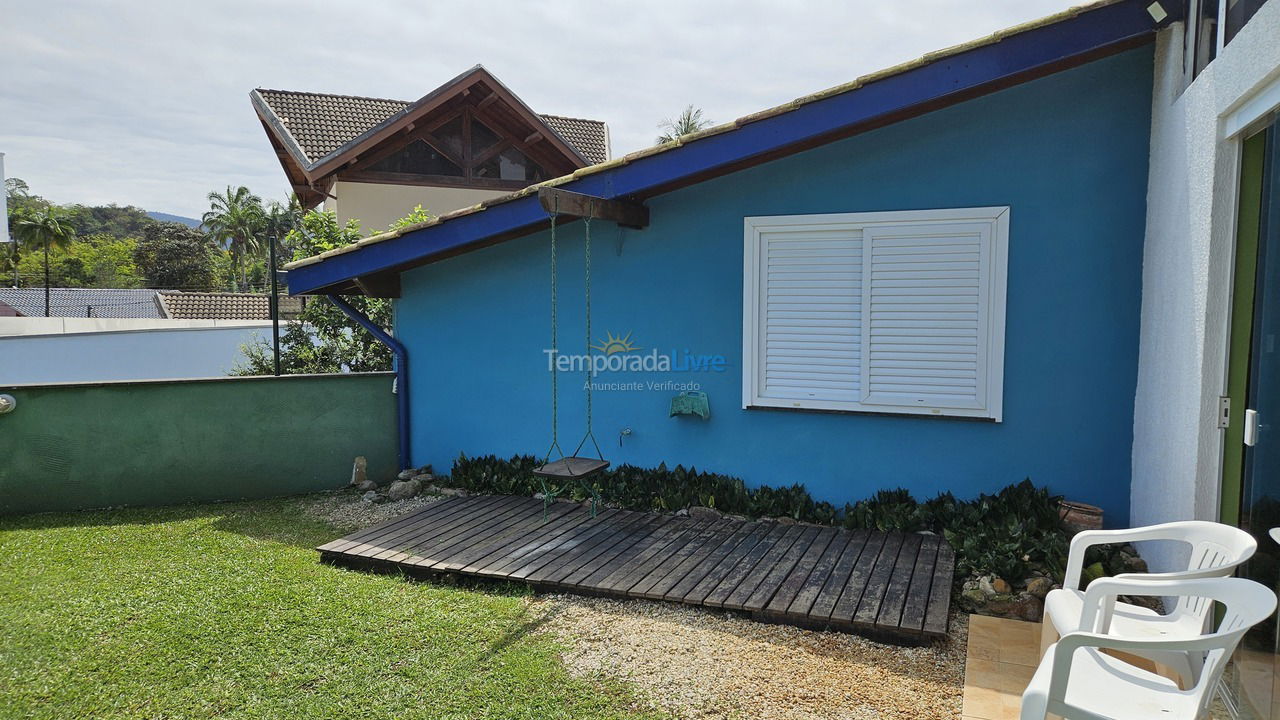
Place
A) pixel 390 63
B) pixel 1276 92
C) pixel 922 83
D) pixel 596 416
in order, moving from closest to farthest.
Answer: pixel 1276 92 < pixel 922 83 < pixel 596 416 < pixel 390 63

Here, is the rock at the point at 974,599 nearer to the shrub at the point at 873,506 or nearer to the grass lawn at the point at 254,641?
the shrub at the point at 873,506

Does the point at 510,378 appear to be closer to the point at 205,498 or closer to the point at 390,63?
the point at 205,498

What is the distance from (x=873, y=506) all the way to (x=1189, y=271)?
2.74 meters

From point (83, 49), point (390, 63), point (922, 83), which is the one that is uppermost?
point (390, 63)

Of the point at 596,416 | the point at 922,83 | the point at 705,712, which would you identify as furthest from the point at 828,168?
the point at 705,712

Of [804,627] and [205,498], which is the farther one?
[205,498]

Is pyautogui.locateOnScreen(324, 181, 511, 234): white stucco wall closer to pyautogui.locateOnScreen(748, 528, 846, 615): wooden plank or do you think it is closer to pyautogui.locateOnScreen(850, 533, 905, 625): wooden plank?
pyautogui.locateOnScreen(748, 528, 846, 615): wooden plank

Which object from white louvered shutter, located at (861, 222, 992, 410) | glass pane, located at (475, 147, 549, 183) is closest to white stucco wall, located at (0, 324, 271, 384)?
glass pane, located at (475, 147, 549, 183)

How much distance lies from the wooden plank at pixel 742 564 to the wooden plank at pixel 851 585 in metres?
0.53

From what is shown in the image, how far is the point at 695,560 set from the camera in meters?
5.07

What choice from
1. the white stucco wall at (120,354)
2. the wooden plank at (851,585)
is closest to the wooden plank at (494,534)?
the wooden plank at (851,585)

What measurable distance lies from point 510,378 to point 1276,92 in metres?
5.88

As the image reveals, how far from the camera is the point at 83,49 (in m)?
8.67

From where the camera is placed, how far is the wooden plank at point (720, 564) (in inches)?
176
